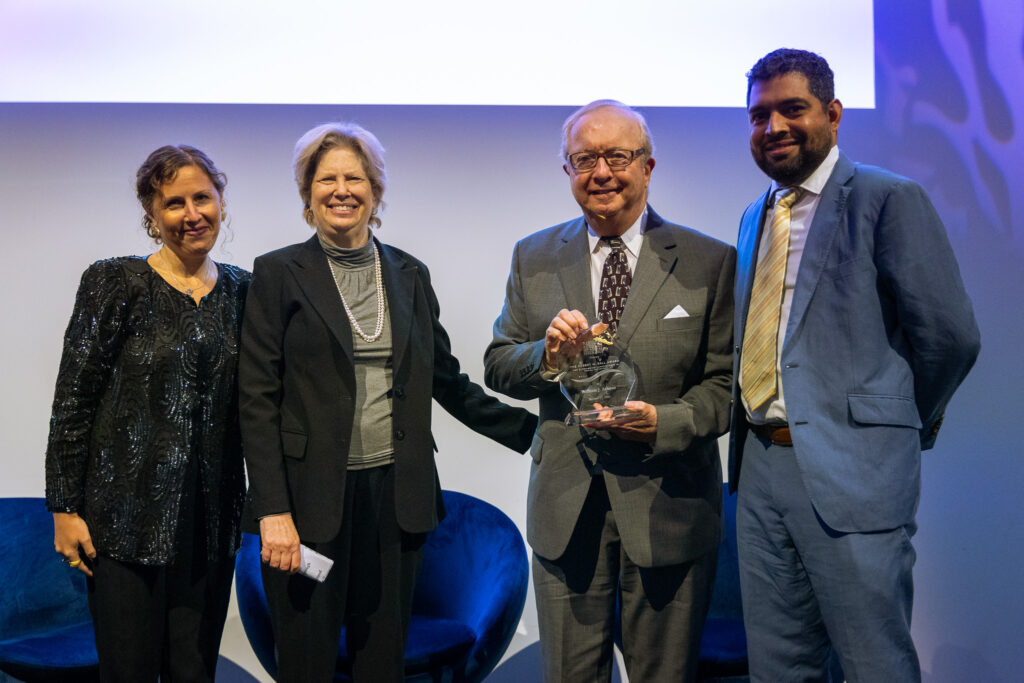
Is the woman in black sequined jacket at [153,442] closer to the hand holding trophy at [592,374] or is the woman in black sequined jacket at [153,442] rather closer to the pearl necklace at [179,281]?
the pearl necklace at [179,281]

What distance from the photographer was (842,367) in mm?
1938

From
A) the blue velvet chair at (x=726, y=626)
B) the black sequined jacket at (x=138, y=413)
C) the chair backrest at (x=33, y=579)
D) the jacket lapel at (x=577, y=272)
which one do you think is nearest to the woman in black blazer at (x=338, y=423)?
the black sequined jacket at (x=138, y=413)

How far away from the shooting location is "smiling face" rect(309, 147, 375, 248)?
220 cm

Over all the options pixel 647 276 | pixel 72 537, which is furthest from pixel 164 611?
pixel 647 276

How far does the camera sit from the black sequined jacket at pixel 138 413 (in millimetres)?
2080

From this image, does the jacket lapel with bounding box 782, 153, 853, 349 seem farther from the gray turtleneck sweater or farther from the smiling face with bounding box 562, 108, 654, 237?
the gray turtleneck sweater

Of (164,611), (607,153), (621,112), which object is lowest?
(164,611)

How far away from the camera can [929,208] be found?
1896mm

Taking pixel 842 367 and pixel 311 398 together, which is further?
pixel 311 398

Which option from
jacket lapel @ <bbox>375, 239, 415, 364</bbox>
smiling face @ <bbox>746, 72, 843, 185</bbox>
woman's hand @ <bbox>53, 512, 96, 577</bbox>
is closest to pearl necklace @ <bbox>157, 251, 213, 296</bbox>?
jacket lapel @ <bbox>375, 239, 415, 364</bbox>

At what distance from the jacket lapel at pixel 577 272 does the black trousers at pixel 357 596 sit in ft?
2.04

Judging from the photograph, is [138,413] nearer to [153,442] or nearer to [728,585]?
[153,442]

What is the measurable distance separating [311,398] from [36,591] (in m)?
1.53

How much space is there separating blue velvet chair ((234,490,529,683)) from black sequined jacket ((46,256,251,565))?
0.63 meters
